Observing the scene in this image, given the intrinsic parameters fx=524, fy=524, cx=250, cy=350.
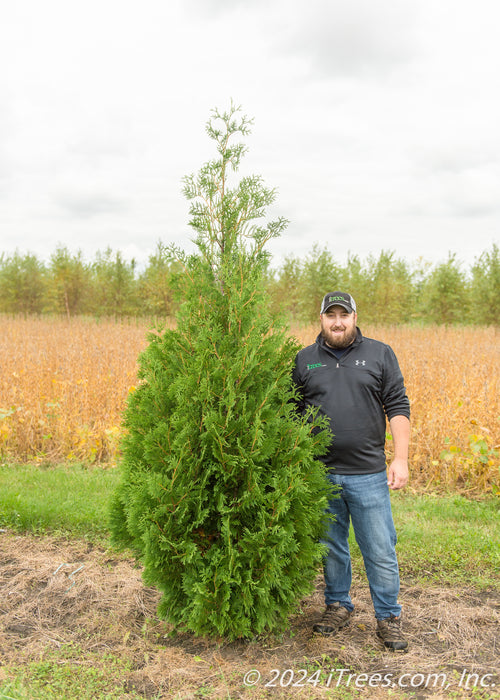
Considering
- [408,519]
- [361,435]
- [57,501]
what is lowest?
[408,519]

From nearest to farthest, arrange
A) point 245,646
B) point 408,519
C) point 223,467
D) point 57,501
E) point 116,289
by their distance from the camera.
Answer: point 223,467, point 245,646, point 408,519, point 57,501, point 116,289

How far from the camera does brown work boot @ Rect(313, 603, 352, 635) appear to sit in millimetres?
3482

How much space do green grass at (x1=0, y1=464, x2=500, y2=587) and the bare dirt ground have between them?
14.3 inches

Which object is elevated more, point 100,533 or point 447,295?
point 447,295

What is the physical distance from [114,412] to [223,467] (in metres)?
5.84

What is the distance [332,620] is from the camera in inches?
138

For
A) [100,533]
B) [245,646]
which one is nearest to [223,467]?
[245,646]

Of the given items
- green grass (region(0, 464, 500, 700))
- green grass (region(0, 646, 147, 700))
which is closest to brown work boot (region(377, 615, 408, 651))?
green grass (region(0, 464, 500, 700))

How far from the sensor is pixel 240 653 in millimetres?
3266

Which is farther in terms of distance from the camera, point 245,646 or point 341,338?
point 341,338

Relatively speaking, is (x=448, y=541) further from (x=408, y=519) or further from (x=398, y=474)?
(x=398, y=474)

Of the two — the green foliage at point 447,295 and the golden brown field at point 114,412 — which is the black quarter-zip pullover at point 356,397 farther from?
the green foliage at point 447,295

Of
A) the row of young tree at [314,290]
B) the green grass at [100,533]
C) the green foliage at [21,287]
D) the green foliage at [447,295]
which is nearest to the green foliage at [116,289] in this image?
the row of young tree at [314,290]

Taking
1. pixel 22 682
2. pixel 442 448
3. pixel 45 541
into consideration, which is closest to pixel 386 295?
pixel 442 448
